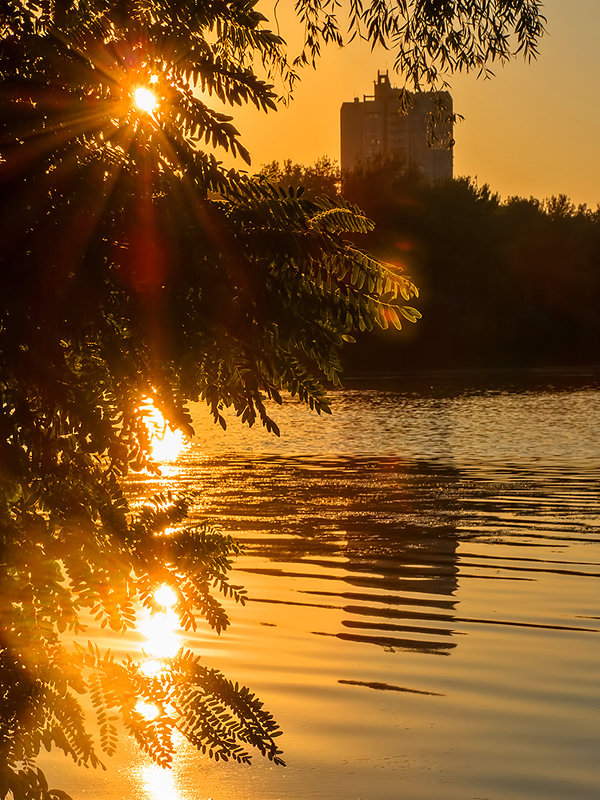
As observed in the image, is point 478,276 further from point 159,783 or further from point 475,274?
point 159,783

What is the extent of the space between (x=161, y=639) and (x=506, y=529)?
6.58 meters

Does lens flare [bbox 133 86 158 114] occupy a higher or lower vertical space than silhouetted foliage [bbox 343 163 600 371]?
lower

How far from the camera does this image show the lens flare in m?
2.54

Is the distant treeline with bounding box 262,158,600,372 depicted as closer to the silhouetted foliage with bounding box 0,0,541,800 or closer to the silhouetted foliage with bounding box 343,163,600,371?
the silhouetted foliage with bounding box 343,163,600,371

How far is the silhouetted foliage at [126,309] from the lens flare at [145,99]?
11 mm

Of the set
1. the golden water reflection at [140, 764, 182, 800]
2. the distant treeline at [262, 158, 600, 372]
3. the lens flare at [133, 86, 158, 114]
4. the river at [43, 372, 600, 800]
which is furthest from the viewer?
the distant treeline at [262, 158, 600, 372]

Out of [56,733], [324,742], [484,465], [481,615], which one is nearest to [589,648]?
[481,615]

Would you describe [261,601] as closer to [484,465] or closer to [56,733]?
[56,733]

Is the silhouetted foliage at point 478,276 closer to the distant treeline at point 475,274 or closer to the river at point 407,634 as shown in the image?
the distant treeline at point 475,274

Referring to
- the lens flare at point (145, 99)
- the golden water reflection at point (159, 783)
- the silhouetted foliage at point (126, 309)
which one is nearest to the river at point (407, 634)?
the golden water reflection at point (159, 783)

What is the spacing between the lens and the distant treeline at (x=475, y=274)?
2970 inches

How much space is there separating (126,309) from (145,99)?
16.8 inches

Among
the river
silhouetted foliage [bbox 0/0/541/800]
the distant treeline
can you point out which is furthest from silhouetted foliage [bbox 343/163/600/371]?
silhouetted foliage [bbox 0/0/541/800]

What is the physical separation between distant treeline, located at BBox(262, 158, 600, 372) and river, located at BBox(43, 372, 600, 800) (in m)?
54.1
